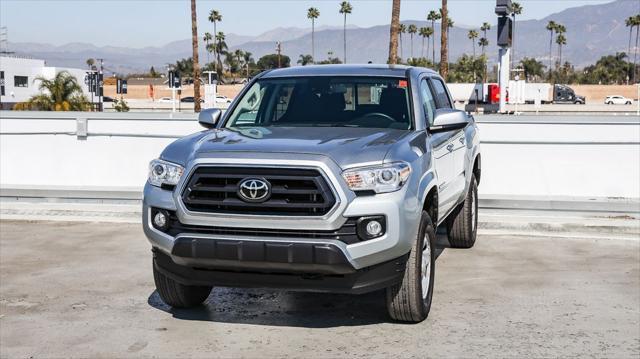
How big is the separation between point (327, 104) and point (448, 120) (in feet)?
3.43

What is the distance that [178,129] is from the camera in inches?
495

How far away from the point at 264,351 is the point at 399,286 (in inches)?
43.0

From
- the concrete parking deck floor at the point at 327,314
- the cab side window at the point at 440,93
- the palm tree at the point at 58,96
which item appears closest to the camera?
the concrete parking deck floor at the point at 327,314

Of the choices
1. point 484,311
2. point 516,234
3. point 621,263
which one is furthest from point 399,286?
point 516,234

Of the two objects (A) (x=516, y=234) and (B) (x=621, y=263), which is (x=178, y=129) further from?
(B) (x=621, y=263)

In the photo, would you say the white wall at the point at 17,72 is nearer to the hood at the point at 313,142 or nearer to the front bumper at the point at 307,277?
the hood at the point at 313,142

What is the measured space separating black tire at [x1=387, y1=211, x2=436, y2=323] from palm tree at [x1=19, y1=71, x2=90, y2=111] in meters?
42.7

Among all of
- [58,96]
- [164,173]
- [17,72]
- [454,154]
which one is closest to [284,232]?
[164,173]

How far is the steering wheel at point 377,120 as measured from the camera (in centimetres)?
678

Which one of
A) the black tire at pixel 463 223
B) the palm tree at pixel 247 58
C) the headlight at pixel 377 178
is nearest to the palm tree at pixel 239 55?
the palm tree at pixel 247 58

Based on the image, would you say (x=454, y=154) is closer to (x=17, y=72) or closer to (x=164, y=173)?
(x=164, y=173)

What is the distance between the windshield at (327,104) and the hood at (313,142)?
0.32m

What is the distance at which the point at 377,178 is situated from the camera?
5535mm

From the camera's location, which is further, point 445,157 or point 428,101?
point 428,101
